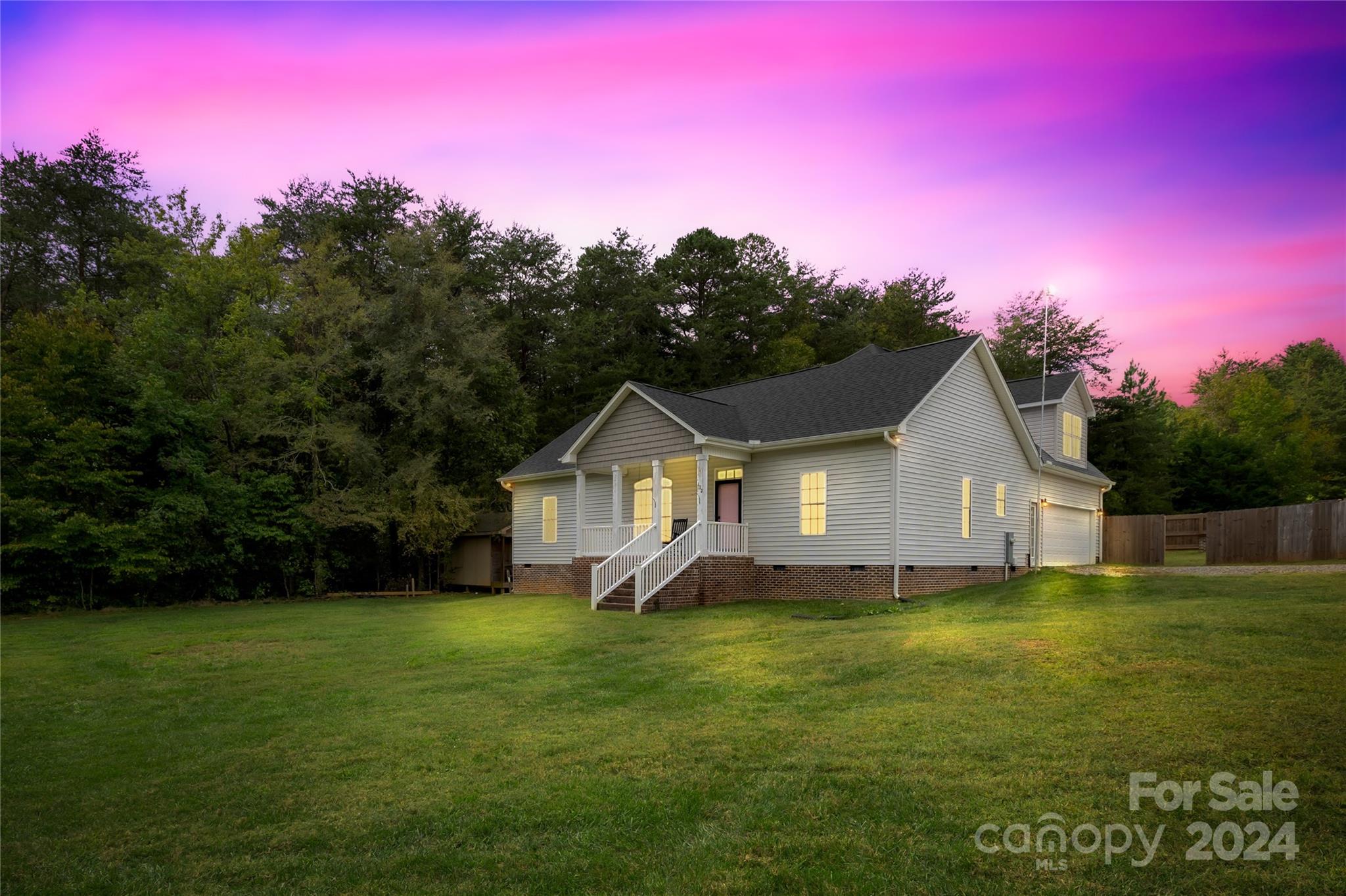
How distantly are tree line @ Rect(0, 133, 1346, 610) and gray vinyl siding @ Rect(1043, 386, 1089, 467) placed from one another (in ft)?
34.3

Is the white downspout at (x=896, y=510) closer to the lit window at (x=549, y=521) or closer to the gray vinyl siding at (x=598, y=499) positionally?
the gray vinyl siding at (x=598, y=499)

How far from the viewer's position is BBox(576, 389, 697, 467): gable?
20.9m

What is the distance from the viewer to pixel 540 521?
28484mm

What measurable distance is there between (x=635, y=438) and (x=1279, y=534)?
15975 mm

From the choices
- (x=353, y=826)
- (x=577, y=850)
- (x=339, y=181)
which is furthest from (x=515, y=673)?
(x=339, y=181)

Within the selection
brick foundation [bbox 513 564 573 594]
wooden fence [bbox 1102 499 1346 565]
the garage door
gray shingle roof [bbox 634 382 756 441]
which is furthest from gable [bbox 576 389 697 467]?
wooden fence [bbox 1102 499 1346 565]

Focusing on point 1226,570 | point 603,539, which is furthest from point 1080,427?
point 603,539

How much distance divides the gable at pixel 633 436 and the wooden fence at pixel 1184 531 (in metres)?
16.3

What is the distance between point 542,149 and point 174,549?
1745cm

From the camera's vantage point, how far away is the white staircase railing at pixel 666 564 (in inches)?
727

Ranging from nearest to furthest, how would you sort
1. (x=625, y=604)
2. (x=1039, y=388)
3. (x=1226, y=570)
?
(x=1226, y=570) → (x=625, y=604) → (x=1039, y=388)

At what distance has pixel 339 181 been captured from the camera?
4044 centimetres

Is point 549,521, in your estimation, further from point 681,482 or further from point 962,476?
point 962,476

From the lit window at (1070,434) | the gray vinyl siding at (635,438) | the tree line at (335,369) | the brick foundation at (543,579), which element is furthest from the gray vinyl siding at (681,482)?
the lit window at (1070,434)
